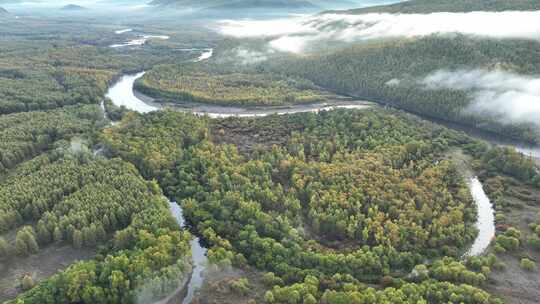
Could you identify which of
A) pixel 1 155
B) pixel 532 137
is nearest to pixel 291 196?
pixel 1 155

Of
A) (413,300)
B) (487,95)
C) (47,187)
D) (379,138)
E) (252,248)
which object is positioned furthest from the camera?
(487,95)

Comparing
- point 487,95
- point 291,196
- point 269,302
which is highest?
point 487,95

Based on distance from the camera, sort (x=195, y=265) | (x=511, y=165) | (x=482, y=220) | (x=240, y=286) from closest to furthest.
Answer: (x=240, y=286), (x=195, y=265), (x=482, y=220), (x=511, y=165)

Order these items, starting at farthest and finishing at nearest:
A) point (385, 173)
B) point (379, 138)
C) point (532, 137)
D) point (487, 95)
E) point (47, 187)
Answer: point (487, 95) < point (532, 137) < point (379, 138) < point (385, 173) < point (47, 187)

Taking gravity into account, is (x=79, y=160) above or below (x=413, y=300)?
above

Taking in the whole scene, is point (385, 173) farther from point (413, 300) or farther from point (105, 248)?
point (105, 248)

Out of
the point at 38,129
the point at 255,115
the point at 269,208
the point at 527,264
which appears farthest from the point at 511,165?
the point at 38,129

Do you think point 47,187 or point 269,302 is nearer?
point 269,302

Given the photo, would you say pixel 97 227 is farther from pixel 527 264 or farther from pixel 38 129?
pixel 527 264
